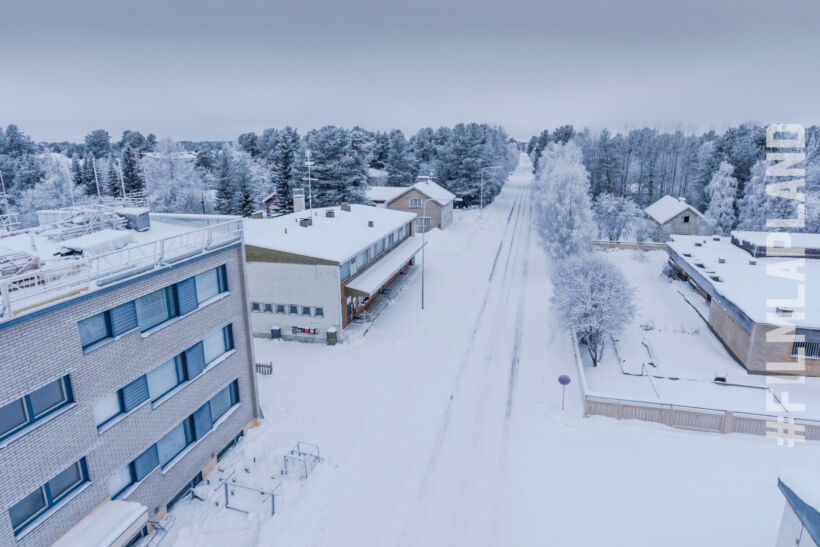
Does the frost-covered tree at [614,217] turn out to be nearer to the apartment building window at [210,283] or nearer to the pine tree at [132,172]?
the apartment building window at [210,283]

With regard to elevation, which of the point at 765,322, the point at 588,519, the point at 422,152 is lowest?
the point at 588,519

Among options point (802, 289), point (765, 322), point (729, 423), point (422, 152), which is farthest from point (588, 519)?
point (422, 152)

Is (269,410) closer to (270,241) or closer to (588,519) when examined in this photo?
(270,241)

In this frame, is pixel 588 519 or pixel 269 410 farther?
pixel 269 410

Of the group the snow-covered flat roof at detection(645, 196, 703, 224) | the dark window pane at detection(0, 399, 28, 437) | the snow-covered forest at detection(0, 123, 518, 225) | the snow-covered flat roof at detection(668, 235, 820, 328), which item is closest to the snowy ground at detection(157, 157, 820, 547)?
the dark window pane at detection(0, 399, 28, 437)

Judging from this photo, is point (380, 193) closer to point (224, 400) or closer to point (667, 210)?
point (667, 210)

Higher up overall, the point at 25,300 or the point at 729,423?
the point at 25,300

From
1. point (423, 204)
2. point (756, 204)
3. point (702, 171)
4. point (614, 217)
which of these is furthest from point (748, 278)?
point (702, 171)

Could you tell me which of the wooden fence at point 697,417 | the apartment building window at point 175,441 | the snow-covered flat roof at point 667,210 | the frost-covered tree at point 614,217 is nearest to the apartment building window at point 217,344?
the apartment building window at point 175,441
